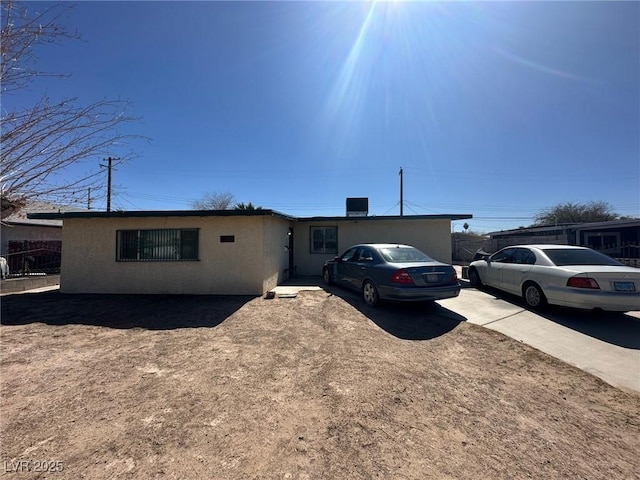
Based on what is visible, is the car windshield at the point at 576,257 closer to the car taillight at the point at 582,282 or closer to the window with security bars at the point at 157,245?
the car taillight at the point at 582,282

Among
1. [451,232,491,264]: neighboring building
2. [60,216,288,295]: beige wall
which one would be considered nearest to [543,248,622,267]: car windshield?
[60,216,288,295]: beige wall

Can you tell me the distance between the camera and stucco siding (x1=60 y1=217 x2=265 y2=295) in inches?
335

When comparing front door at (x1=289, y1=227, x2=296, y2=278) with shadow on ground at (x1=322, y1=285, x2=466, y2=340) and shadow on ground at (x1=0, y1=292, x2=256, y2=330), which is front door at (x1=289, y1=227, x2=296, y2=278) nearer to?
shadow on ground at (x1=0, y1=292, x2=256, y2=330)

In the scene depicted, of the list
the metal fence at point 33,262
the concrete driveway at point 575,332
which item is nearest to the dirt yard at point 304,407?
the concrete driveway at point 575,332

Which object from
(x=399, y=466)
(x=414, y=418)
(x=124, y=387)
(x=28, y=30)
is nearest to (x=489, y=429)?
(x=414, y=418)

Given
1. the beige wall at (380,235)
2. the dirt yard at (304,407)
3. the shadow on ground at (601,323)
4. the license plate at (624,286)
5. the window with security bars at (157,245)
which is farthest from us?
the beige wall at (380,235)

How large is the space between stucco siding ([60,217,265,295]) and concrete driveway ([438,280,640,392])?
5342mm

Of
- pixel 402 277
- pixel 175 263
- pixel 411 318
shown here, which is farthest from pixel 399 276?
pixel 175 263

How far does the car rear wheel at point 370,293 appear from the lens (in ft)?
22.0

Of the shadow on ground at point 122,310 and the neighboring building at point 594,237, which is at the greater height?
the neighboring building at point 594,237

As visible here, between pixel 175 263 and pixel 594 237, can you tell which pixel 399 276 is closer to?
pixel 175 263

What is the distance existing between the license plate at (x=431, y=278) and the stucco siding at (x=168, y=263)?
177 inches

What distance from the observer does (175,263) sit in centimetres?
871

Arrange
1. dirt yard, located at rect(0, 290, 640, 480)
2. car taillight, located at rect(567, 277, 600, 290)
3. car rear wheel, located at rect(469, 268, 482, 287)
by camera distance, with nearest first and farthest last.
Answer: dirt yard, located at rect(0, 290, 640, 480) → car taillight, located at rect(567, 277, 600, 290) → car rear wheel, located at rect(469, 268, 482, 287)
